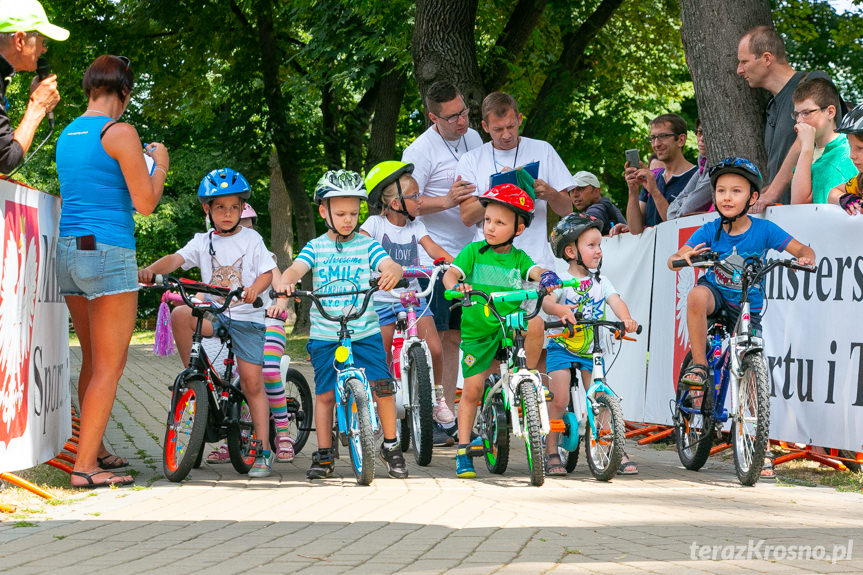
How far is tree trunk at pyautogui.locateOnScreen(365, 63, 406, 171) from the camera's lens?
72.7ft

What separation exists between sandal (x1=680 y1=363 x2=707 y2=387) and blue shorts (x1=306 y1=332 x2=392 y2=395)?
6.58ft

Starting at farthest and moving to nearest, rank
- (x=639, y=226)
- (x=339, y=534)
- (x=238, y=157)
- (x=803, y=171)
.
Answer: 1. (x=238, y=157)
2. (x=639, y=226)
3. (x=803, y=171)
4. (x=339, y=534)

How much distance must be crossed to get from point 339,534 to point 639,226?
21.1ft

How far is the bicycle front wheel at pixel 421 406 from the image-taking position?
26.1 ft

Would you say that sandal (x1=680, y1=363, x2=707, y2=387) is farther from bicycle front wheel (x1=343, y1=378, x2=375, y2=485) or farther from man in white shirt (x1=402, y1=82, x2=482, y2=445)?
bicycle front wheel (x1=343, y1=378, x2=375, y2=485)

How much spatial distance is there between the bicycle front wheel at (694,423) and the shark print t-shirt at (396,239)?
2.15 meters

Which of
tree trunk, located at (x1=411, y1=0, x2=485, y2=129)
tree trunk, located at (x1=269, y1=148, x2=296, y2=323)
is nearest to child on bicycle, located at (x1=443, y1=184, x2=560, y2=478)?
tree trunk, located at (x1=411, y1=0, x2=485, y2=129)

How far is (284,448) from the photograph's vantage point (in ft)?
26.7

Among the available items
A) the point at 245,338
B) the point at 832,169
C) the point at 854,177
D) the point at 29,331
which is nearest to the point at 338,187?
the point at 245,338

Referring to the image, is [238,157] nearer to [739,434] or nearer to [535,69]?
[535,69]

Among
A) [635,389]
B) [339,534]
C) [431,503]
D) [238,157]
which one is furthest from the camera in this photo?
[238,157]

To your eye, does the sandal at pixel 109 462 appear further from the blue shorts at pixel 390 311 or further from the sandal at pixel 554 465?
the sandal at pixel 554 465

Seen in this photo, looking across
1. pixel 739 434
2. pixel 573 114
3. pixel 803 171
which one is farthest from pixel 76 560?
pixel 573 114

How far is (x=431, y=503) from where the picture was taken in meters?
6.35
